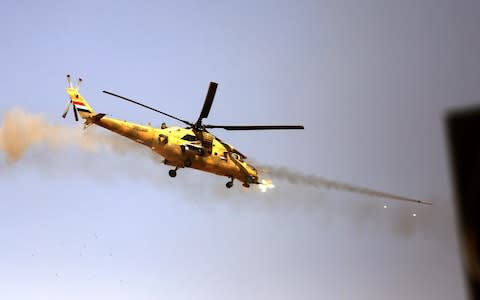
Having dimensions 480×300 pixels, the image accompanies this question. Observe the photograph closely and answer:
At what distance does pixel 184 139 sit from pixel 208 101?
4258mm

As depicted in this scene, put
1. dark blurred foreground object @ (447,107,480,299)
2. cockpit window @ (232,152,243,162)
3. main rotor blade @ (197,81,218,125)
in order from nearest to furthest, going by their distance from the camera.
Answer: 1. dark blurred foreground object @ (447,107,480,299)
2. main rotor blade @ (197,81,218,125)
3. cockpit window @ (232,152,243,162)

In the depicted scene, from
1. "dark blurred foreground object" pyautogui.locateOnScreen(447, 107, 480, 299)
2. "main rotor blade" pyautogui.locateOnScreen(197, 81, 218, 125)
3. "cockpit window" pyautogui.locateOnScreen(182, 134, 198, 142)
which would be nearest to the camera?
"dark blurred foreground object" pyautogui.locateOnScreen(447, 107, 480, 299)

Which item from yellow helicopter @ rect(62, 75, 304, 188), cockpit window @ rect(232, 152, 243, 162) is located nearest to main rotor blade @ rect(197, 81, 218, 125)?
yellow helicopter @ rect(62, 75, 304, 188)

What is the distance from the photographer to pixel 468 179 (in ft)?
8.35

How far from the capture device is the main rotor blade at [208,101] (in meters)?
46.5

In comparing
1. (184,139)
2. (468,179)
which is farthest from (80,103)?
(468,179)

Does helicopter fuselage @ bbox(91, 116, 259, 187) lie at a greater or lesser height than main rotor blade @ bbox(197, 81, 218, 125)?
lesser

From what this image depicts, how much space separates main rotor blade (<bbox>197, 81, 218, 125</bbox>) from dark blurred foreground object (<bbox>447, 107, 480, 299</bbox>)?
44.1m

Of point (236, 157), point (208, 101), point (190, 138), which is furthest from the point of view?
point (236, 157)

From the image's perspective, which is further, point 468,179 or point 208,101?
point 208,101

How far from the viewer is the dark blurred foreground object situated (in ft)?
8.13

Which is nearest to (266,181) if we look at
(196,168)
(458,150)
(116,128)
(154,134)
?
(196,168)

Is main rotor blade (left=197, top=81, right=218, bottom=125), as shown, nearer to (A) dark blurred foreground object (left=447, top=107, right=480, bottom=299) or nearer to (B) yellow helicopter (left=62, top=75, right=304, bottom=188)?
(B) yellow helicopter (left=62, top=75, right=304, bottom=188)

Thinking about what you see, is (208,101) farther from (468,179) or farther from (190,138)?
(468,179)
